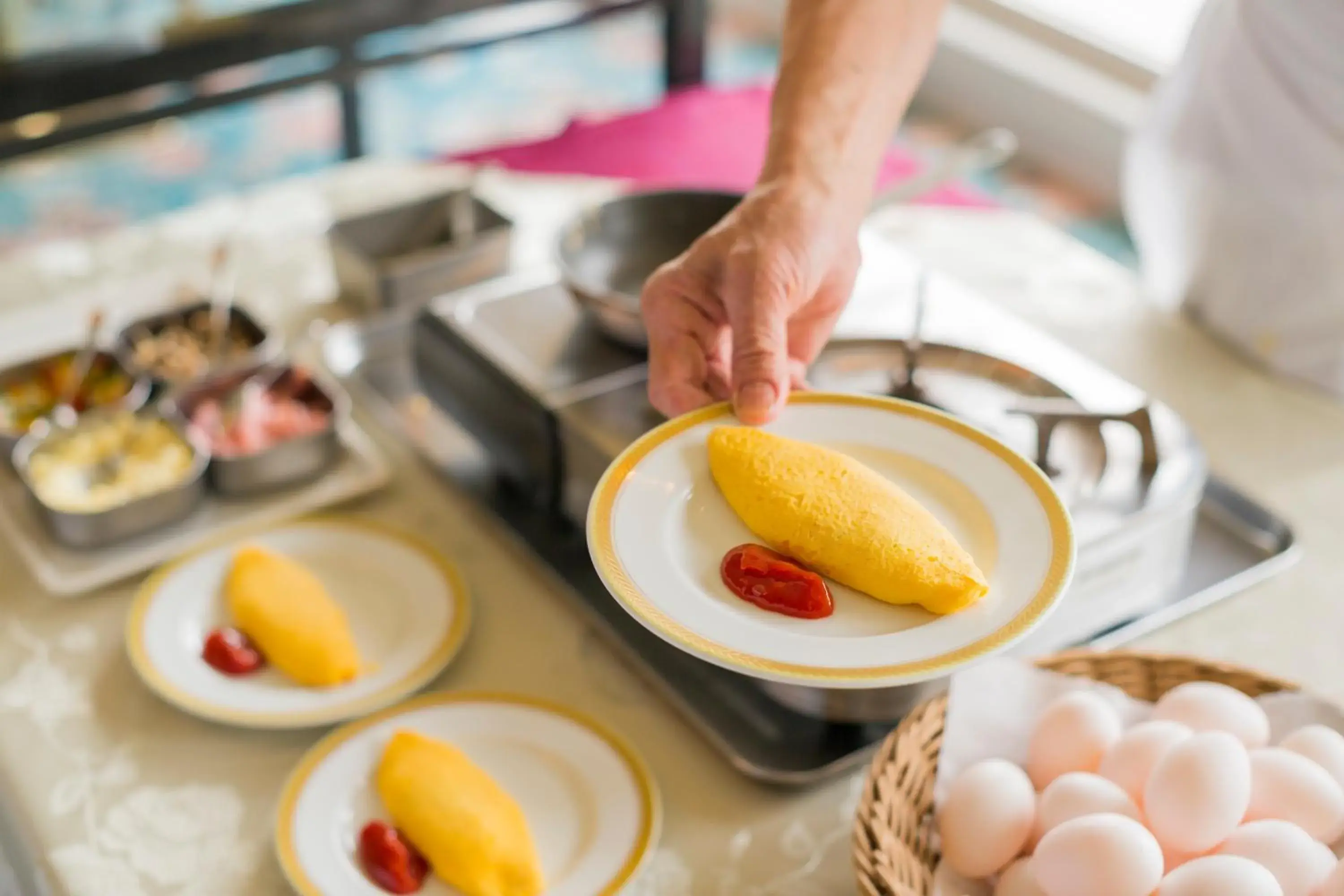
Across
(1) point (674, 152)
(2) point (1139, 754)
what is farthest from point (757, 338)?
(1) point (674, 152)

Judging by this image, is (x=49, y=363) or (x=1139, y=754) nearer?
(x=1139, y=754)

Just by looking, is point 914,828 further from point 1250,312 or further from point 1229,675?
point 1250,312

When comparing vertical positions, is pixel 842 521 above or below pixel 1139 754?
above

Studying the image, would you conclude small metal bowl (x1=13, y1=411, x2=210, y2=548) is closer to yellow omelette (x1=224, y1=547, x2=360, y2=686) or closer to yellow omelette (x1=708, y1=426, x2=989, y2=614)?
yellow omelette (x1=224, y1=547, x2=360, y2=686)

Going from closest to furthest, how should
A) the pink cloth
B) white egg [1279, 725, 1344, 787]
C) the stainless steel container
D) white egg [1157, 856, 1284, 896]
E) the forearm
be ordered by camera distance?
white egg [1157, 856, 1284, 896] → white egg [1279, 725, 1344, 787] → the forearm → the stainless steel container → the pink cloth

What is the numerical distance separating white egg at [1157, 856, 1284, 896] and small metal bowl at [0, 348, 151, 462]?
105 cm

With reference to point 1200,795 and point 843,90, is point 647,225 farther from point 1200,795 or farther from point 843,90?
point 1200,795

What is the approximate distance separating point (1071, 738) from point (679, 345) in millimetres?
430

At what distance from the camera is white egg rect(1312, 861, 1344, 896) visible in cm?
83

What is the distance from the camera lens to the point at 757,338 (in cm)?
105

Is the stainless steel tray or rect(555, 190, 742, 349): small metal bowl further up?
rect(555, 190, 742, 349): small metal bowl

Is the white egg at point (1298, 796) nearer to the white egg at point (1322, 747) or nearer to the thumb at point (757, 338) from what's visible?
the white egg at point (1322, 747)

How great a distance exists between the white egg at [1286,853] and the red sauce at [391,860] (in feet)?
1.72

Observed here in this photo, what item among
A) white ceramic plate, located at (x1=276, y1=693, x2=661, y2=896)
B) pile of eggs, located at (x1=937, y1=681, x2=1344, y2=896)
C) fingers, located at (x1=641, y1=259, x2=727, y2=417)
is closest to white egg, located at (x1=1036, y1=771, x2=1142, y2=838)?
pile of eggs, located at (x1=937, y1=681, x2=1344, y2=896)
